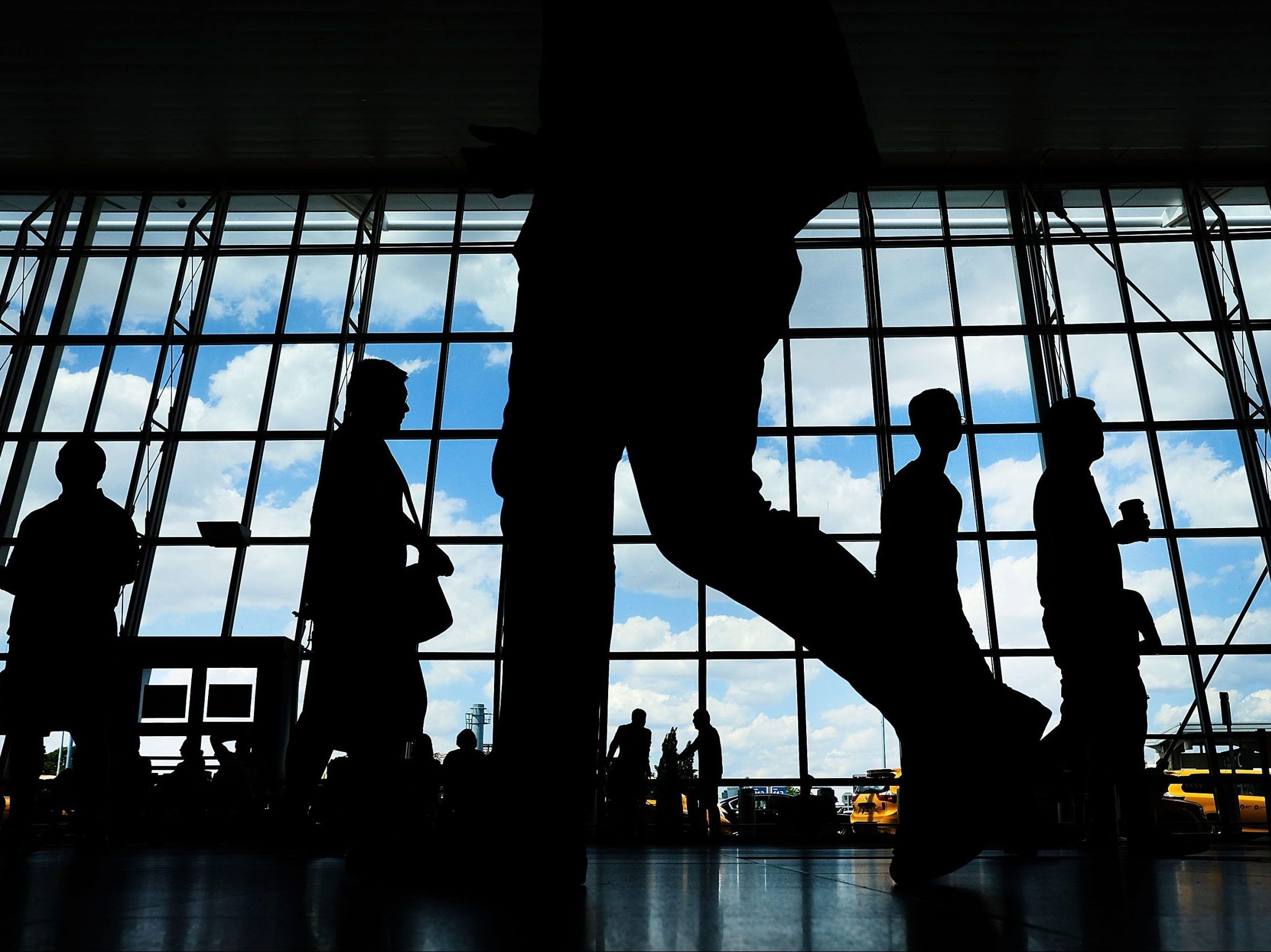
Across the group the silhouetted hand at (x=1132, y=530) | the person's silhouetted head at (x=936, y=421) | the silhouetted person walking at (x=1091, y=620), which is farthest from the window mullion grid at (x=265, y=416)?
the person's silhouetted head at (x=936, y=421)

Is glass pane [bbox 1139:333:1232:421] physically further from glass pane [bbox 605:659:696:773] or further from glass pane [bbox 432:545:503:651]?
glass pane [bbox 432:545:503:651]

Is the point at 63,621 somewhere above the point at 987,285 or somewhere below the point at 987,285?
below

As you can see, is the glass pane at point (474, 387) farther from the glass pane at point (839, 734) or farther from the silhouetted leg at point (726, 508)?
the silhouetted leg at point (726, 508)

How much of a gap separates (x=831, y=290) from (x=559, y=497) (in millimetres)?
12022

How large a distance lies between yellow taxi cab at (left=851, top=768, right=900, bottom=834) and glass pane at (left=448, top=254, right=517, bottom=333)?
22.5 ft

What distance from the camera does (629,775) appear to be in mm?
9195

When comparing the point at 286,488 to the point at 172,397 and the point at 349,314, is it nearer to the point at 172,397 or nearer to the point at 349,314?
the point at 172,397

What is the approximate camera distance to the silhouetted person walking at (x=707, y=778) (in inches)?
373

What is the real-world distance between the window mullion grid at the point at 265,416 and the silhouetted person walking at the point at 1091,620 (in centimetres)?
891

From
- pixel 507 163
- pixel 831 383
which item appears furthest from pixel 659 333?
pixel 831 383

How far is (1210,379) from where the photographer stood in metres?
12.0

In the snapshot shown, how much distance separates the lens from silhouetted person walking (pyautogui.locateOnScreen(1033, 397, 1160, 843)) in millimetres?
3039

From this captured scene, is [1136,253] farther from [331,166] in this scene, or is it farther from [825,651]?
[825,651]

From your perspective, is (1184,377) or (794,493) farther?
(1184,377)
